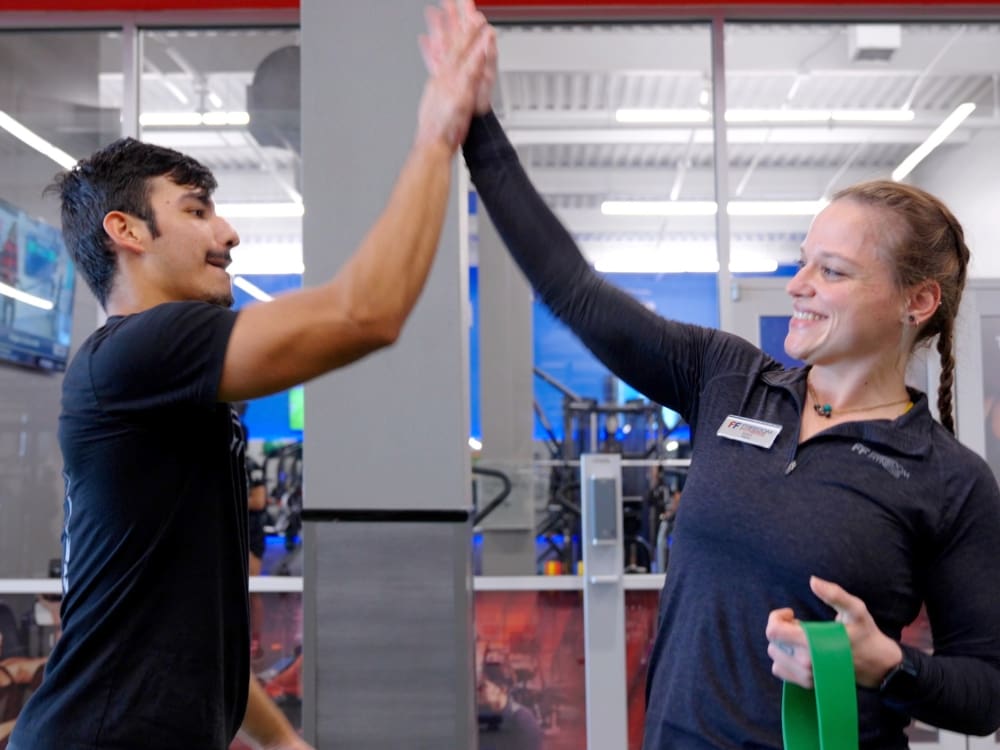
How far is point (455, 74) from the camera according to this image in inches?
57.1

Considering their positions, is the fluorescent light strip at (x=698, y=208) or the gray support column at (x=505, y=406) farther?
the fluorescent light strip at (x=698, y=208)

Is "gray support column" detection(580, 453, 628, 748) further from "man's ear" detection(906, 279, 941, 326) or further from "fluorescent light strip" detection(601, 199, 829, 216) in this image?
"fluorescent light strip" detection(601, 199, 829, 216)

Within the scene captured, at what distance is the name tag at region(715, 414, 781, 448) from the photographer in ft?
4.58

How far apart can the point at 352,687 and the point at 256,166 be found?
6.12 metres

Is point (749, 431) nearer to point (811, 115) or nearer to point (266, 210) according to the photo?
point (811, 115)

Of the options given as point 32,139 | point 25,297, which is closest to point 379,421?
point 25,297

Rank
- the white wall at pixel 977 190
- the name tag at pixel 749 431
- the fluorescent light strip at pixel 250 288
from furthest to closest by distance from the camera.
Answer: the fluorescent light strip at pixel 250 288, the white wall at pixel 977 190, the name tag at pixel 749 431

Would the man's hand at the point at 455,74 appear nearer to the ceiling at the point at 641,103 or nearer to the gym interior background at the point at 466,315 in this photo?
the gym interior background at the point at 466,315

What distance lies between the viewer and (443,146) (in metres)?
1.40

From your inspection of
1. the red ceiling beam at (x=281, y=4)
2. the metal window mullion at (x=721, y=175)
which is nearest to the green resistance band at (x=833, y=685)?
the metal window mullion at (x=721, y=175)

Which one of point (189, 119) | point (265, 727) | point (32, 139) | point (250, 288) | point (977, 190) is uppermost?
point (189, 119)

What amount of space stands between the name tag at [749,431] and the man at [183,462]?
46 centimetres

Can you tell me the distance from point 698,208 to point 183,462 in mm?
9456

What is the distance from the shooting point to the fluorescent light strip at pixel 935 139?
23.0ft
